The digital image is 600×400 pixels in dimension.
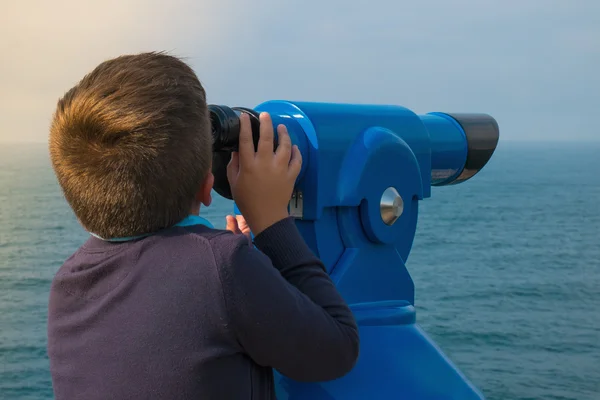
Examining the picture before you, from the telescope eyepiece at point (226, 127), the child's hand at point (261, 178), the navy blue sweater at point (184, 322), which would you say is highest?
the telescope eyepiece at point (226, 127)

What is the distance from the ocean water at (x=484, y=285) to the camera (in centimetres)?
1672

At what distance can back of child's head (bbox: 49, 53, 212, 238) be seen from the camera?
2.63 ft

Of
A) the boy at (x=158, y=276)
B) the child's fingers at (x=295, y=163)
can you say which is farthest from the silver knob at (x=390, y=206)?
the boy at (x=158, y=276)

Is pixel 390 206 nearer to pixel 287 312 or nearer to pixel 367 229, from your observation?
pixel 367 229

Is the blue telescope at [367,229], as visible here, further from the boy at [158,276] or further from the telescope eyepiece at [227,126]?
the boy at [158,276]

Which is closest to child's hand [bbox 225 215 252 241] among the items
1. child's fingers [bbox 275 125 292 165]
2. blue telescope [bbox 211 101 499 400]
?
blue telescope [bbox 211 101 499 400]

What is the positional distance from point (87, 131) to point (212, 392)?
30 centimetres

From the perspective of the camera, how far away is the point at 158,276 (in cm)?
81

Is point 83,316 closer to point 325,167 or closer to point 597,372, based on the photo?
point 325,167

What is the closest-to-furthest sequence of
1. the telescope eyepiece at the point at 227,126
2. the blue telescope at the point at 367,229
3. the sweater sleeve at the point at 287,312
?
the sweater sleeve at the point at 287,312
the telescope eyepiece at the point at 227,126
the blue telescope at the point at 367,229

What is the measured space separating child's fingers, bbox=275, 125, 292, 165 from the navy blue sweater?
6.9 inches

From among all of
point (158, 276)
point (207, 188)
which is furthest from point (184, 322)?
point (207, 188)

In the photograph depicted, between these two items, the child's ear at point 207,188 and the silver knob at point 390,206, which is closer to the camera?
the child's ear at point 207,188

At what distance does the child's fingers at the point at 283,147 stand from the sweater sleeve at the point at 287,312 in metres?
0.13
